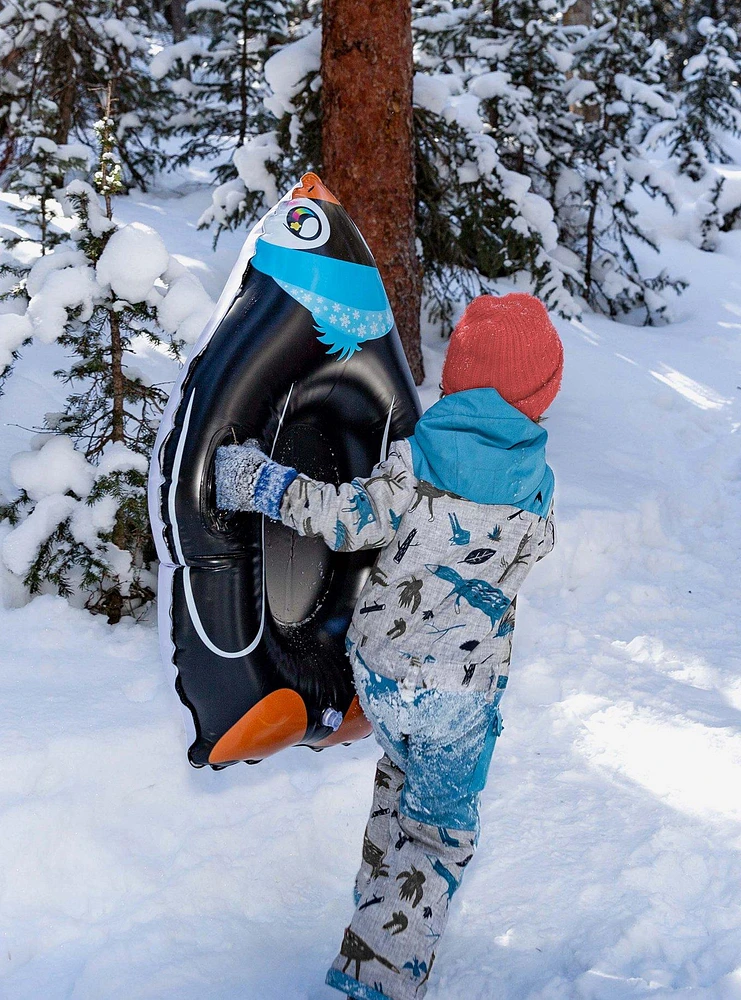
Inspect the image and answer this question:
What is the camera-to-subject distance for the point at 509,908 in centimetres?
249

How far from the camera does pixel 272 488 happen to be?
200 centimetres

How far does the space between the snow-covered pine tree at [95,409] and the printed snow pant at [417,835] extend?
134 centimetres

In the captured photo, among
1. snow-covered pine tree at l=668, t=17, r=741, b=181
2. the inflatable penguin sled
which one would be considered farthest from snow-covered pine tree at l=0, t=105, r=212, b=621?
snow-covered pine tree at l=668, t=17, r=741, b=181

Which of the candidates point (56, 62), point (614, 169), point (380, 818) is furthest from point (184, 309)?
point (614, 169)

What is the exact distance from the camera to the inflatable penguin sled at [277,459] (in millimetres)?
2207

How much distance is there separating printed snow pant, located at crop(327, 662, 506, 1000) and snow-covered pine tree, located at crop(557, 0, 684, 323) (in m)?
6.03

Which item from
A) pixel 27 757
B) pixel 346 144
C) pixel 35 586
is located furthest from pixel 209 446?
pixel 346 144

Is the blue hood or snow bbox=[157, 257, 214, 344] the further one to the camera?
snow bbox=[157, 257, 214, 344]

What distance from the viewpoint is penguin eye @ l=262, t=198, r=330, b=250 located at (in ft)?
7.72

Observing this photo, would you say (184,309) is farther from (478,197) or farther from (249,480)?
(478,197)

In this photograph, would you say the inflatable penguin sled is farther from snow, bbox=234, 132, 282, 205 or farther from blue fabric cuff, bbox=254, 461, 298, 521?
snow, bbox=234, 132, 282, 205

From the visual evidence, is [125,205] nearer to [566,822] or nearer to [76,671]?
[76,671]

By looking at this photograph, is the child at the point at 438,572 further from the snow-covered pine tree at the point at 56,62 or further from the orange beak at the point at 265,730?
the snow-covered pine tree at the point at 56,62

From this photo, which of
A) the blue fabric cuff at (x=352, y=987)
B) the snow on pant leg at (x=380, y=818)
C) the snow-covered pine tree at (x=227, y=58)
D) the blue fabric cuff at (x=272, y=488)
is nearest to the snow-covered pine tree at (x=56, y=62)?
the snow-covered pine tree at (x=227, y=58)
